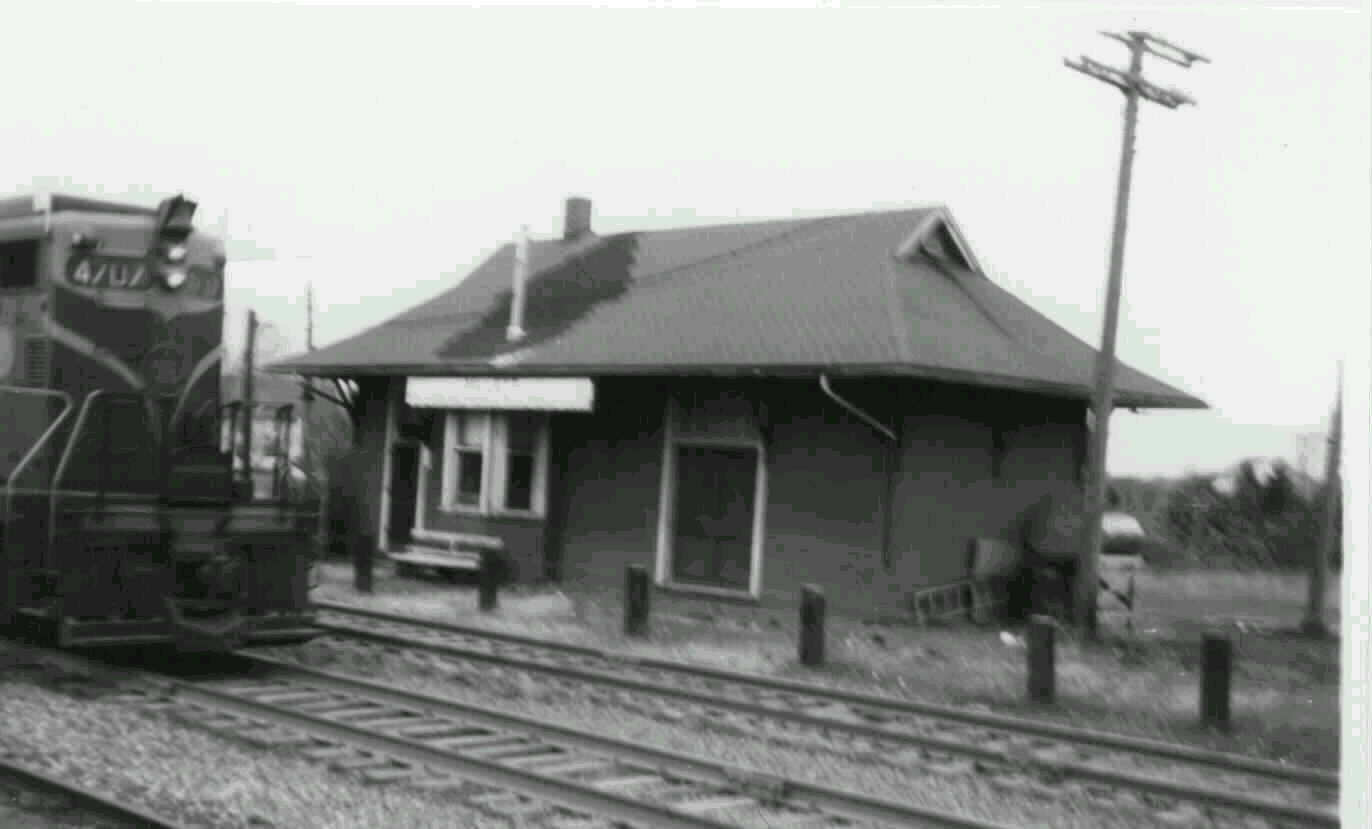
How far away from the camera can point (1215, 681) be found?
11.0 m

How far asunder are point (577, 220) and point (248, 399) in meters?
13.0

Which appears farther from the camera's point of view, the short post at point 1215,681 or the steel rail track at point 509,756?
the short post at point 1215,681

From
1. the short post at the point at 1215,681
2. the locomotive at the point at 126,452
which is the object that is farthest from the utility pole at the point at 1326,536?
the locomotive at the point at 126,452

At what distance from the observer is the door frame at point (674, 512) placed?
17328 millimetres

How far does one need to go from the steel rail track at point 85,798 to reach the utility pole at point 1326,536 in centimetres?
700

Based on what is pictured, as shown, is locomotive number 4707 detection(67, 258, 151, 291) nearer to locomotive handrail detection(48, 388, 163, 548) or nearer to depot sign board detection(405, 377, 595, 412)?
locomotive handrail detection(48, 388, 163, 548)

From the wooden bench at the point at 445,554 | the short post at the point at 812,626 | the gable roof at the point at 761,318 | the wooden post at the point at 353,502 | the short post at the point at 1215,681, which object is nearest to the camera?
the short post at the point at 1215,681

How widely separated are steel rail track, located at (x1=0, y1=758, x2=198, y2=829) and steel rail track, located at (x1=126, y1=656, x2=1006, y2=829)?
1.38 meters

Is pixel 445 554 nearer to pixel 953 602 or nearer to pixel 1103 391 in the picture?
pixel 953 602

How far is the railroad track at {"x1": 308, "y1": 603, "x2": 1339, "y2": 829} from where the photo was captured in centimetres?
854

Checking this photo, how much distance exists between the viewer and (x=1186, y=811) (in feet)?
27.2

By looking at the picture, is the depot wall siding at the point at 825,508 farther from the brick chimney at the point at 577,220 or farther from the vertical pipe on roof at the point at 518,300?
the brick chimney at the point at 577,220

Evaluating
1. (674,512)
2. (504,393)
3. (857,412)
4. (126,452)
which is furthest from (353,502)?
(126,452)

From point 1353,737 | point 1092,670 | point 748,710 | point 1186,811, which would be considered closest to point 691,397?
point 1092,670
